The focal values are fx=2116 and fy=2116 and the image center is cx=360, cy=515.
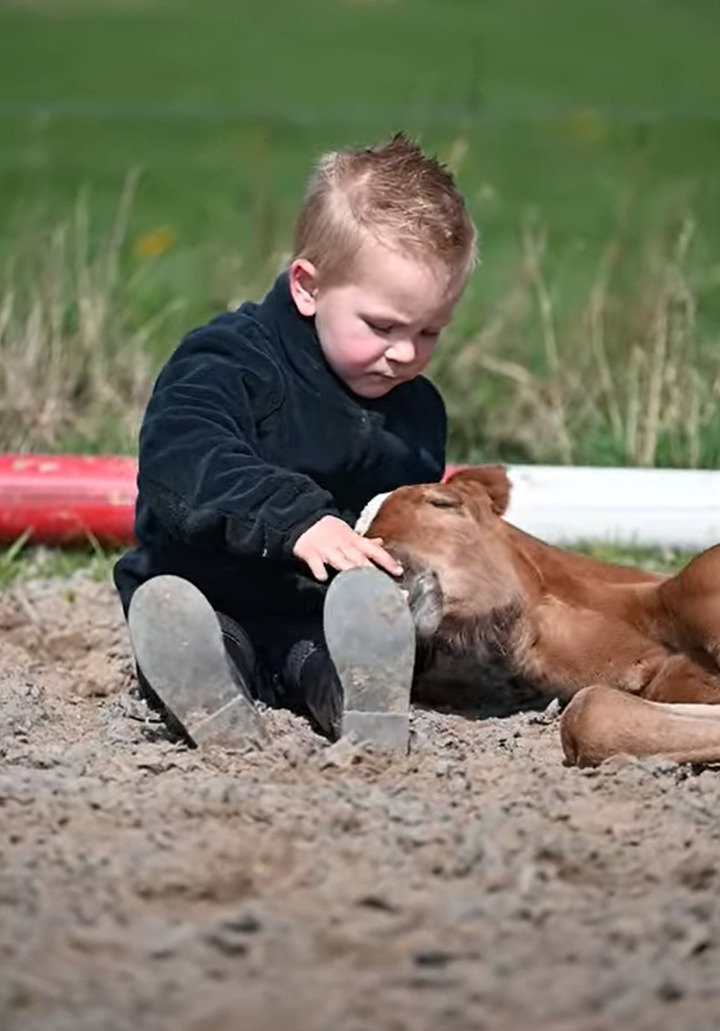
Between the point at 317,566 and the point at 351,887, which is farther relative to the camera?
the point at 317,566

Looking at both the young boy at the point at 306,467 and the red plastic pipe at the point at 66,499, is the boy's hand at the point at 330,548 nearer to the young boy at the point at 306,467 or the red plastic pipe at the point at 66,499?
the young boy at the point at 306,467

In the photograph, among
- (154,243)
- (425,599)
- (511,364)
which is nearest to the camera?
(425,599)

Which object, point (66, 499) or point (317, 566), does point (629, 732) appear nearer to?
point (317, 566)

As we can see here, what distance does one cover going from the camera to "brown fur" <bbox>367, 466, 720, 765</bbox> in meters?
4.04

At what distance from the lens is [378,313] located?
4.16 meters

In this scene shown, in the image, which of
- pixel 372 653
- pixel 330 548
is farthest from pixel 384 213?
pixel 372 653

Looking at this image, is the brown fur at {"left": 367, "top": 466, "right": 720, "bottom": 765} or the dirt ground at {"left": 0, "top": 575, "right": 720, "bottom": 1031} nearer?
the dirt ground at {"left": 0, "top": 575, "right": 720, "bottom": 1031}

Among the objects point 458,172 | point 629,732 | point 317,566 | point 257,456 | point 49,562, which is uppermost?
point 458,172

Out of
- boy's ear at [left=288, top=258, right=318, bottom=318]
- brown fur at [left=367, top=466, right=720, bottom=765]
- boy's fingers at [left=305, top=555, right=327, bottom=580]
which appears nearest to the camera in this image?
boy's fingers at [left=305, top=555, right=327, bottom=580]

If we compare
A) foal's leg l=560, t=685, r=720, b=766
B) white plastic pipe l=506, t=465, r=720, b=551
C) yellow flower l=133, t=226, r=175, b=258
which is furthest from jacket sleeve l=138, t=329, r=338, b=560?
yellow flower l=133, t=226, r=175, b=258

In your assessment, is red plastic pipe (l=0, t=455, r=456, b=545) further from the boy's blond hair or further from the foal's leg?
the foal's leg

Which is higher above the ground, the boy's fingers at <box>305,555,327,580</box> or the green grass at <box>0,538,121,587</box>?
the boy's fingers at <box>305,555,327,580</box>

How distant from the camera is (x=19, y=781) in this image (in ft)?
11.2

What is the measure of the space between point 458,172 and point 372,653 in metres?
6.62
